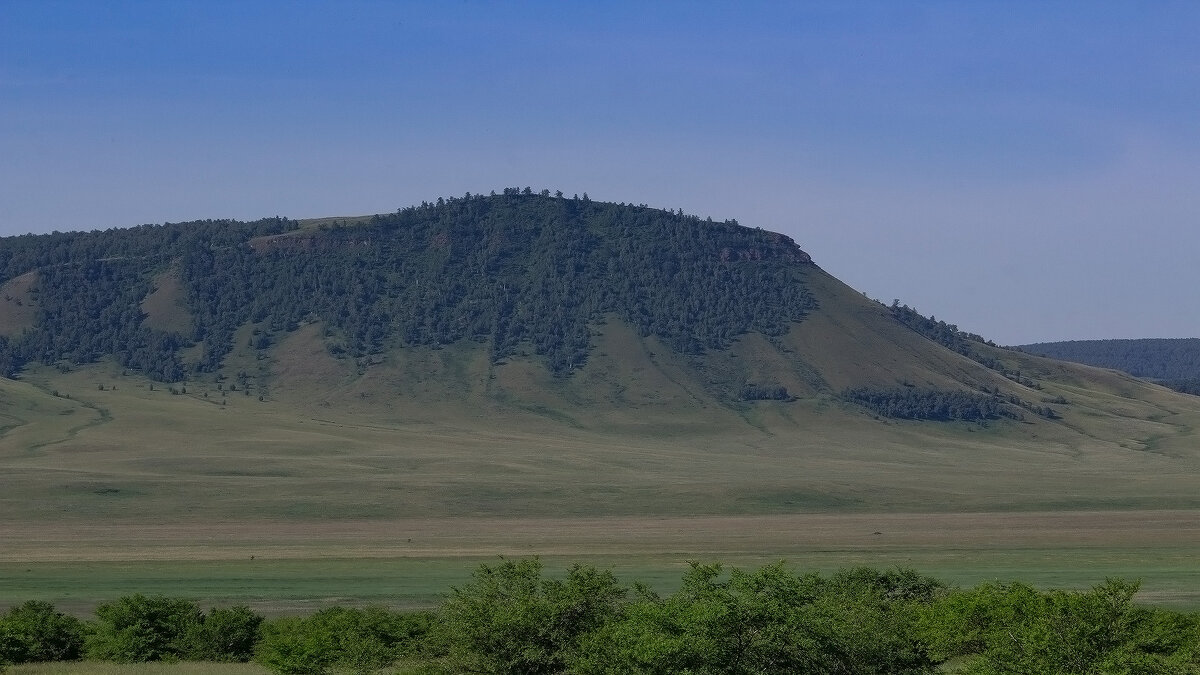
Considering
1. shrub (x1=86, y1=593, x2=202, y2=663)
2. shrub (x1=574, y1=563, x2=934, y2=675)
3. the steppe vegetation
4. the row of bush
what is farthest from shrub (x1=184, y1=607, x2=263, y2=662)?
shrub (x1=574, y1=563, x2=934, y2=675)

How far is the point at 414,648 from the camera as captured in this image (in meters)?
39.5

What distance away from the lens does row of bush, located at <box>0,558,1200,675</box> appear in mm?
28672

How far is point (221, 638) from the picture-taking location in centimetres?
4572

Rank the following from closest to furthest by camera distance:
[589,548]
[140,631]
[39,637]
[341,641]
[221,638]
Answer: [341,641]
[39,637]
[140,631]
[221,638]
[589,548]

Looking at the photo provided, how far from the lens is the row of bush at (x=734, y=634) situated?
94.1 feet

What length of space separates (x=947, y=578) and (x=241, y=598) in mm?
33511

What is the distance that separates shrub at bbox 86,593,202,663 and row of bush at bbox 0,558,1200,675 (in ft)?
8.56

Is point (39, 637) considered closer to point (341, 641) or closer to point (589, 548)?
point (341, 641)

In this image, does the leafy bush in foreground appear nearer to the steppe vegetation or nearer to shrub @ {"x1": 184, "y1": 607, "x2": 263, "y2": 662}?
the steppe vegetation

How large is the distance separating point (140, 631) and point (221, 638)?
7.73 ft

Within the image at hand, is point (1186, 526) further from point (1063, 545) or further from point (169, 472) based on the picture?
point (169, 472)

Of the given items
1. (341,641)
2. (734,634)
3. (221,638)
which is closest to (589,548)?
(221,638)

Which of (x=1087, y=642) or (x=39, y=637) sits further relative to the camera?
(x=39, y=637)

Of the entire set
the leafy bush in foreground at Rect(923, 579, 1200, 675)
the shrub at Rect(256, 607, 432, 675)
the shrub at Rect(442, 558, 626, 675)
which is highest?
the leafy bush in foreground at Rect(923, 579, 1200, 675)
